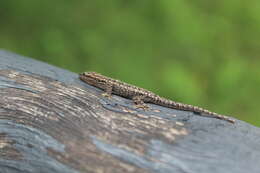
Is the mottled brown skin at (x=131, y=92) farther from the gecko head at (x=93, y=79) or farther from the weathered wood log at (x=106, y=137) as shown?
the weathered wood log at (x=106, y=137)

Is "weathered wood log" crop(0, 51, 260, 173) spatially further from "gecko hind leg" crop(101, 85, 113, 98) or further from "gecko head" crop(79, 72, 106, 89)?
"gecko head" crop(79, 72, 106, 89)

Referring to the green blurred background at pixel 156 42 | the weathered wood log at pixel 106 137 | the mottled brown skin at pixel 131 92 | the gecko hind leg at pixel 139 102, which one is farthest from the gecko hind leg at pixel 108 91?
the green blurred background at pixel 156 42

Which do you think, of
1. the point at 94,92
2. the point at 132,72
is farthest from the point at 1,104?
the point at 132,72

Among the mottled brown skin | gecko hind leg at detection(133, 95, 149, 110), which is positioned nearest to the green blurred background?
the mottled brown skin

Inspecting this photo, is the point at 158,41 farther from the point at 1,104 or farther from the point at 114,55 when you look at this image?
the point at 1,104

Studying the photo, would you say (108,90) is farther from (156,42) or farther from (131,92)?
(156,42)

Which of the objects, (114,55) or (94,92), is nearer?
(94,92)

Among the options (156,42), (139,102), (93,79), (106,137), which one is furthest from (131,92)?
(156,42)
